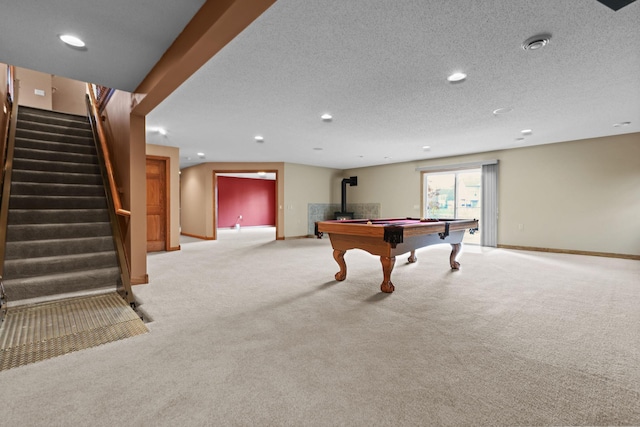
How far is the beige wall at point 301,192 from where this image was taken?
359 inches

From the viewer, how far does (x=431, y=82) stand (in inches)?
131

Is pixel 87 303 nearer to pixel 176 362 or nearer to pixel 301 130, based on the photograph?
pixel 176 362

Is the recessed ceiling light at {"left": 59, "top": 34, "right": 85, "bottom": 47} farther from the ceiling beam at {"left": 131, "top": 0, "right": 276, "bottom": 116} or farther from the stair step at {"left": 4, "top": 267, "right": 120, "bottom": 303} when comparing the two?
the stair step at {"left": 4, "top": 267, "right": 120, "bottom": 303}

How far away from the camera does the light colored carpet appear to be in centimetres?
145

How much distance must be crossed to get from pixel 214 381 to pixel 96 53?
10.0ft

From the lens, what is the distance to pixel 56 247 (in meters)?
3.44

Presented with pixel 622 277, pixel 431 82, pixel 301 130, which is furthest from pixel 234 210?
pixel 622 277

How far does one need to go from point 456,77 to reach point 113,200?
450cm

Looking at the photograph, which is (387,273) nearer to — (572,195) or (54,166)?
(54,166)

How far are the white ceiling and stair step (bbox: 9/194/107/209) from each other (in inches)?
62.4

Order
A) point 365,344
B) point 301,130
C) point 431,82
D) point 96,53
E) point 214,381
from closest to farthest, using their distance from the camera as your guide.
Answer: point 214,381, point 365,344, point 96,53, point 431,82, point 301,130

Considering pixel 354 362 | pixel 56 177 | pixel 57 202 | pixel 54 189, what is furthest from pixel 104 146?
pixel 354 362

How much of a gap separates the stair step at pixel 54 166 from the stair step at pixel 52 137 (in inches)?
28.8

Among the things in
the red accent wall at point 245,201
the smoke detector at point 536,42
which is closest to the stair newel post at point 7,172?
the smoke detector at point 536,42
